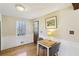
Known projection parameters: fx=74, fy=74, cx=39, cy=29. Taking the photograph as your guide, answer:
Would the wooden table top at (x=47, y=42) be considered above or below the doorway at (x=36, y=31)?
below

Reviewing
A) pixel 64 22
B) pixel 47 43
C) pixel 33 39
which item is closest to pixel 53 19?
pixel 64 22

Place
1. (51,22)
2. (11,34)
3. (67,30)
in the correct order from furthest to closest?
(11,34) < (51,22) < (67,30)

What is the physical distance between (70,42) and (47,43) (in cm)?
38

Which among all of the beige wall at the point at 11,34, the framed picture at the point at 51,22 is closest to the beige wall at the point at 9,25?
the beige wall at the point at 11,34

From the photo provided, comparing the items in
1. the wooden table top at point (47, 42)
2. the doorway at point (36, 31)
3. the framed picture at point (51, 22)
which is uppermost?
the framed picture at point (51, 22)

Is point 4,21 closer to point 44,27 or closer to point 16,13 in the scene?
point 16,13

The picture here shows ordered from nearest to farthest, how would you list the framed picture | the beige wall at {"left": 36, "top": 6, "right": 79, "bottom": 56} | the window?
the beige wall at {"left": 36, "top": 6, "right": 79, "bottom": 56} < the framed picture < the window

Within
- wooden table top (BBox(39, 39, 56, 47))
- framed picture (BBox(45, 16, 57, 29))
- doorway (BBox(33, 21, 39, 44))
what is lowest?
wooden table top (BBox(39, 39, 56, 47))

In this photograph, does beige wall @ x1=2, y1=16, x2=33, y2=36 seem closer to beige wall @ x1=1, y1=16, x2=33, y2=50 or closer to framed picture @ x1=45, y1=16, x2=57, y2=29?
beige wall @ x1=1, y1=16, x2=33, y2=50

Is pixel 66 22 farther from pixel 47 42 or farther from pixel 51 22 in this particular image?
pixel 47 42

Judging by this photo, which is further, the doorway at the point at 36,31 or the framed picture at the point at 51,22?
the doorway at the point at 36,31

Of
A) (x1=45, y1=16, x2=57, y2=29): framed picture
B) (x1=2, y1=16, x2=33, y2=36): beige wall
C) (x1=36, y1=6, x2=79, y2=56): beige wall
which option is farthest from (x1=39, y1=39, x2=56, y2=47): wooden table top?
(x1=2, y1=16, x2=33, y2=36): beige wall

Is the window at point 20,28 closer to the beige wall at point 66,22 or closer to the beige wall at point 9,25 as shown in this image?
the beige wall at point 9,25

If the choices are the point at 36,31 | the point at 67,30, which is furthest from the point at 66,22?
the point at 36,31
